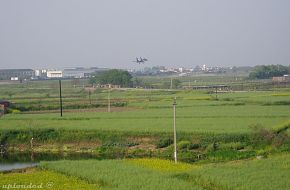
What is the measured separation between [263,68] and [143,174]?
87.0 meters

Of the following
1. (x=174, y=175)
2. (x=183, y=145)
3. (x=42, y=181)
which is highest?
(x=174, y=175)

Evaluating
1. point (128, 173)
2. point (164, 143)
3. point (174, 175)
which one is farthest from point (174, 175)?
point (164, 143)

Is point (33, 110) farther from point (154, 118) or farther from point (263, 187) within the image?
point (263, 187)

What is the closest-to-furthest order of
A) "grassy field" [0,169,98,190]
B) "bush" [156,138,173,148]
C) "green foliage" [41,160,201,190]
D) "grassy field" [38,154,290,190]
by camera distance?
"grassy field" [38,154,290,190]
"green foliage" [41,160,201,190]
"grassy field" [0,169,98,190]
"bush" [156,138,173,148]

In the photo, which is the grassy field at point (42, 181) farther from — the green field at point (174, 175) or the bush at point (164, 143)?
the bush at point (164, 143)

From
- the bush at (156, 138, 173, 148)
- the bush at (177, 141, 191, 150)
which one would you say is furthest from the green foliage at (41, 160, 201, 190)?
the bush at (156, 138, 173, 148)

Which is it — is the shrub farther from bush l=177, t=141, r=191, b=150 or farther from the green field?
the green field

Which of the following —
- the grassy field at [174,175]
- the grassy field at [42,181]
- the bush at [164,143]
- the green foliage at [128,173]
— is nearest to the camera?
the grassy field at [174,175]

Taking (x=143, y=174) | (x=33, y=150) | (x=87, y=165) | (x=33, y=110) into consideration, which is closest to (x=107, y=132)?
(x=33, y=150)

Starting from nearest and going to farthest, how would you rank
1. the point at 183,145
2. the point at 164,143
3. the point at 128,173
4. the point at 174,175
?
1. the point at 174,175
2. the point at 128,173
3. the point at 183,145
4. the point at 164,143

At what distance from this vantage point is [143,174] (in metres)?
14.7

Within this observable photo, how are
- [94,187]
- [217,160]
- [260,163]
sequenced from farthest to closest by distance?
[217,160]
[260,163]
[94,187]

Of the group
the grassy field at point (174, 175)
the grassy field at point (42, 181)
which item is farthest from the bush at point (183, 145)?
the grassy field at point (42, 181)

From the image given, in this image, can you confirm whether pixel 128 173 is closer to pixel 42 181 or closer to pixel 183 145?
pixel 42 181
